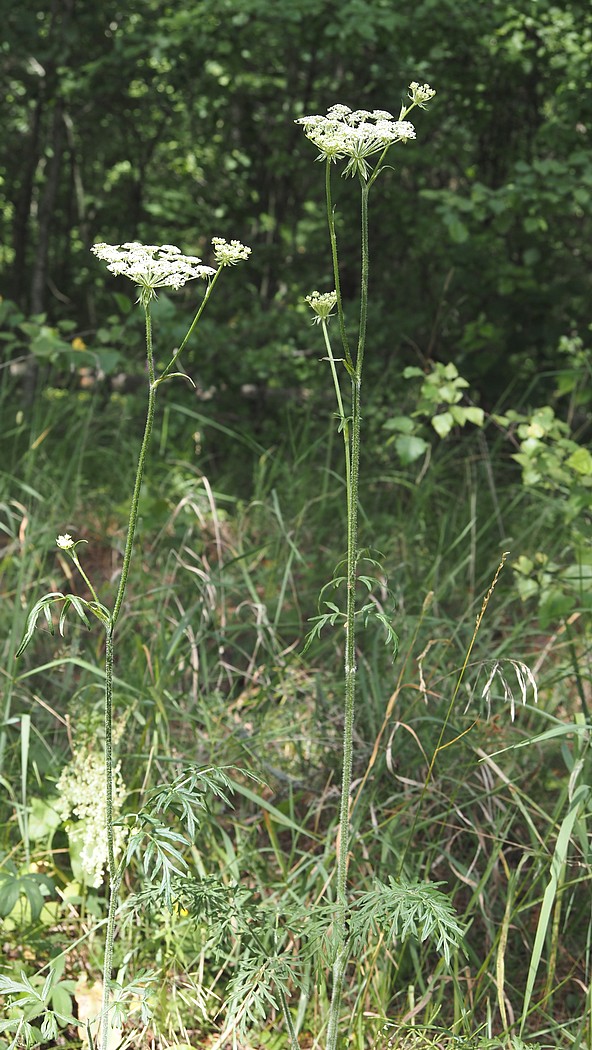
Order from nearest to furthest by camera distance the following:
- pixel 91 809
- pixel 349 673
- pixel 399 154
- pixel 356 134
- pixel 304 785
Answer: pixel 356 134 < pixel 349 673 < pixel 91 809 < pixel 304 785 < pixel 399 154

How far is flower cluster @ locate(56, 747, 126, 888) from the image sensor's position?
1.69 metres

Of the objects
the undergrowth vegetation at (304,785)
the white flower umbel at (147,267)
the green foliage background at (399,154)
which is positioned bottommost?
the undergrowth vegetation at (304,785)

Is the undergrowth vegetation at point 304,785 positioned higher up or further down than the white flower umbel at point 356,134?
further down

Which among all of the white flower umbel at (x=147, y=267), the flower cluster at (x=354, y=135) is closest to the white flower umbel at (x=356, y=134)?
the flower cluster at (x=354, y=135)

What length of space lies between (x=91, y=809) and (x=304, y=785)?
60cm

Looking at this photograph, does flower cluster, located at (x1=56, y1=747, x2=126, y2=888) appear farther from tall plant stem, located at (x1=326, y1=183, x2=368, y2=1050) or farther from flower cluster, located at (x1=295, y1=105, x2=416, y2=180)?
flower cluster, located at (x1=295, y1=105, x2=416, y2=180)

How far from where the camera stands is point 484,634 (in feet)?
8.23

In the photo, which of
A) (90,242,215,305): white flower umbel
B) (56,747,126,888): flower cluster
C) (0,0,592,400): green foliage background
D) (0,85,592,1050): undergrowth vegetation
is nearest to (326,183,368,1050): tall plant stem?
(0,85,592,1050): undergrowth vegetation

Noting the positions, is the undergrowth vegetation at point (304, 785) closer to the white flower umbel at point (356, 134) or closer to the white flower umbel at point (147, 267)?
the white flower umbel at point (356, 134)

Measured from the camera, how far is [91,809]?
1.72 metres

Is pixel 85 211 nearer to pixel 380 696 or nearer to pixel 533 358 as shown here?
pixel 533 358

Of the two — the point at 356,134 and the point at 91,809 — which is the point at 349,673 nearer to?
the point at 91,809

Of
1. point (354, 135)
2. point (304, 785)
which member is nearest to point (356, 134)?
point (354, 135)

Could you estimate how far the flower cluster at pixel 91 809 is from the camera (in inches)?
66.4
